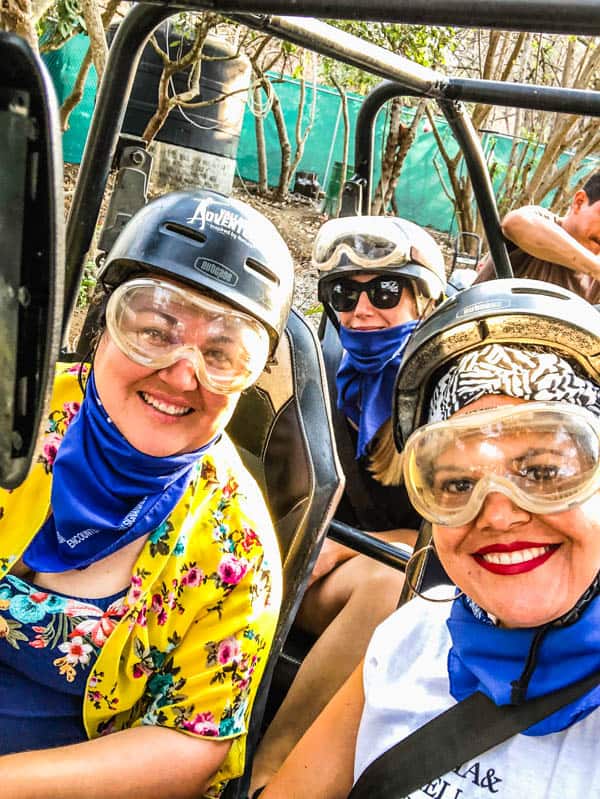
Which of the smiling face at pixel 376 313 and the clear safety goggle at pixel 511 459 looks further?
the smiling face at pixel 376 313

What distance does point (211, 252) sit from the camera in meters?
1.85

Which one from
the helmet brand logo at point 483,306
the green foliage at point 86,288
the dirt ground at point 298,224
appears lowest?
the dirt ground at point 298,224

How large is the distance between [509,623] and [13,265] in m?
1.06

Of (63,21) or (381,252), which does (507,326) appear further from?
(63,21)

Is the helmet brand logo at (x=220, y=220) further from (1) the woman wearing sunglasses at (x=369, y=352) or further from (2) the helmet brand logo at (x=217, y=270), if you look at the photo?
(1) the woman wearing sunglasses at (x=369, y=352)

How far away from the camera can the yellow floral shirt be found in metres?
1.77

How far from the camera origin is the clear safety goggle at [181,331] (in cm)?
183

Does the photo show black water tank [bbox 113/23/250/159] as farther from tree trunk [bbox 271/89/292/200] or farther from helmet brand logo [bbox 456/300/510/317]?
helmet brand logo [bbox 456/300/510/317]

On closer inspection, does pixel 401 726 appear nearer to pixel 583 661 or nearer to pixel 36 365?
pixel 583 661

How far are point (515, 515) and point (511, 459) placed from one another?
0.09 m

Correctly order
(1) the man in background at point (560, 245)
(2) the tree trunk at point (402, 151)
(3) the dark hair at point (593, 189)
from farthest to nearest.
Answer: (2) the tree trunk at point (402, 151) < (3) the dark hair at point (593, 189) < (1) the man in background at point (560, 245)

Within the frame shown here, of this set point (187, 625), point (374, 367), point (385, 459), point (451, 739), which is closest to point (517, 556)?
point (451, 739)

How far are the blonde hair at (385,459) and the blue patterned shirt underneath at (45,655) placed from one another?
49.6 inches

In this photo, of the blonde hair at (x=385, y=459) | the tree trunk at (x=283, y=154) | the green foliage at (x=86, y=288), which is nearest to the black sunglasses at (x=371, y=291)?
the blonde hair at (x=385, y=459)
